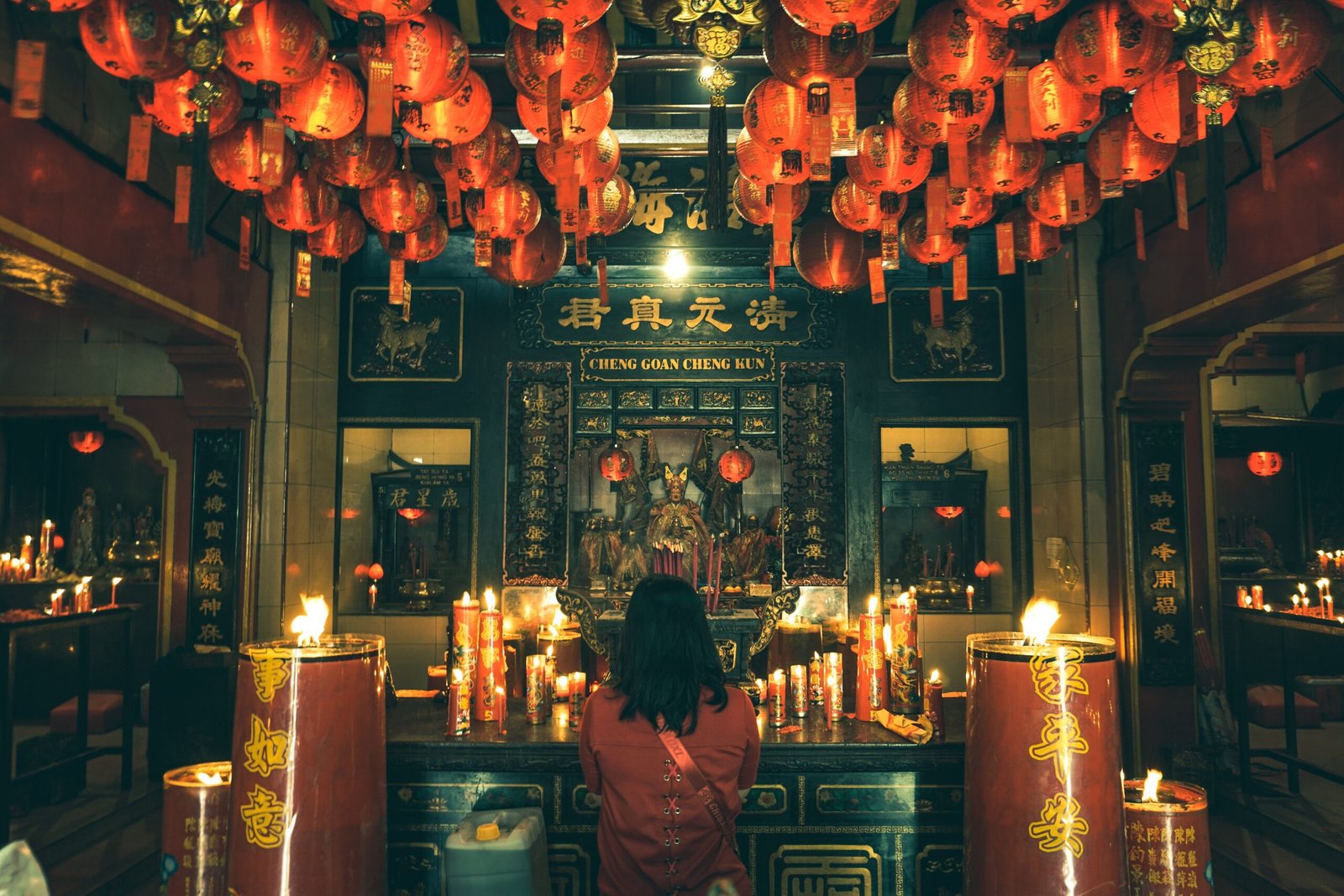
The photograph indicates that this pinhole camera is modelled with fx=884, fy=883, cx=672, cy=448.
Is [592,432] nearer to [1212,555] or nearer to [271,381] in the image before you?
[271,381]

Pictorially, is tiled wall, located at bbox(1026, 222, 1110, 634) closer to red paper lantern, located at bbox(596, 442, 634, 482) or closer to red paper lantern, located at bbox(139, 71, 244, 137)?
red paper lantern, located at bbox(596, 442, 634, 482)

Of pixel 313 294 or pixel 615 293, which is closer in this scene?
pixel 313 294

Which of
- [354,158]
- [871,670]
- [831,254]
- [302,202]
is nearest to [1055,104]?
[831,254]

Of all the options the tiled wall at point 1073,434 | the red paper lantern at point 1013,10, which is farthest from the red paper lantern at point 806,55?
the tiled wall at point 1073,434

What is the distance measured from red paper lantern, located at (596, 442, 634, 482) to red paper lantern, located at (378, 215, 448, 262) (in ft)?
7.15

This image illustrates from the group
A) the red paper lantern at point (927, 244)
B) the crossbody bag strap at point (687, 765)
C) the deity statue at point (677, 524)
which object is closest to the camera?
the crossbody bag strap at point (687, 765)

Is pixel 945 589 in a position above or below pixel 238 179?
below

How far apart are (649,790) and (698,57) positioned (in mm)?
3425

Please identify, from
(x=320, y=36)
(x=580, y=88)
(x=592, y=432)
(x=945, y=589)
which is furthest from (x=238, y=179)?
(x=945, y=589)

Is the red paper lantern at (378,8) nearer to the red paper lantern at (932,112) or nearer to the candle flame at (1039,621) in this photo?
the red paper lantern at (932,112)

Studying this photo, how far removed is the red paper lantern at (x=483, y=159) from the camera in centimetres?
369

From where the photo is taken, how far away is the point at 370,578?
7.99 meters

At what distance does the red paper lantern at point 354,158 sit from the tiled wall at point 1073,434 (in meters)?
3.85

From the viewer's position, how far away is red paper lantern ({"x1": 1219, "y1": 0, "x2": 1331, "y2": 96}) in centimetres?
266
